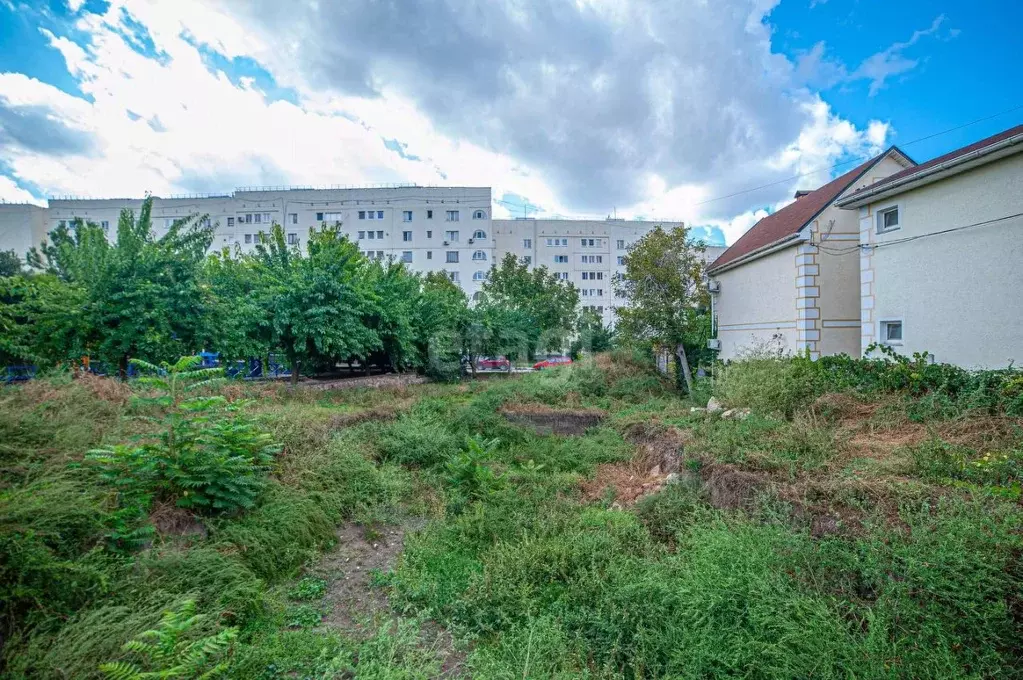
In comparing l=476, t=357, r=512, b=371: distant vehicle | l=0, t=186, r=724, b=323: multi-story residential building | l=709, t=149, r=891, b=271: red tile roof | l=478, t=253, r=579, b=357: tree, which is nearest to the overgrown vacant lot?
l=709, t=149, r=891, b=271: red tile roof

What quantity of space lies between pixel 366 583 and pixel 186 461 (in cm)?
253

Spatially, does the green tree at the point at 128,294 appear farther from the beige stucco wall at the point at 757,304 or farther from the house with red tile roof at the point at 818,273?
the beige stucco wall at the point at 757,304

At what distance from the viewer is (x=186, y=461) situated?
186 inches

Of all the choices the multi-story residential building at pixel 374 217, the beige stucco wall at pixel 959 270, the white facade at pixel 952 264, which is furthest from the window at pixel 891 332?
the multi-story residential building at pixel 374 217

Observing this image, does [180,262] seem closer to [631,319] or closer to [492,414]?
[492,414]

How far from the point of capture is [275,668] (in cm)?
328

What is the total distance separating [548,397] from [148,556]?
10.4 m

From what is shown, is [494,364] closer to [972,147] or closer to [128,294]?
[128,294]

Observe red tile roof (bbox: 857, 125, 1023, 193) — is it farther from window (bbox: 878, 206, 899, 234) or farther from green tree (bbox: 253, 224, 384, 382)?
green tree (bbox: 253, 224, 384, 382)

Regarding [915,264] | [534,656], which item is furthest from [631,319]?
[534,656]

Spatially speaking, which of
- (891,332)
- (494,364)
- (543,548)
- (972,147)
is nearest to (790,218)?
(972,147)

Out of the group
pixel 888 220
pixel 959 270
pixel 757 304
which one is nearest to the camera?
pixel 959 270

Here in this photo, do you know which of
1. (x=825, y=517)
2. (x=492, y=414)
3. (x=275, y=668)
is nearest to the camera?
(x=275, y=668)

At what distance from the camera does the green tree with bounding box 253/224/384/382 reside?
10.8 m
